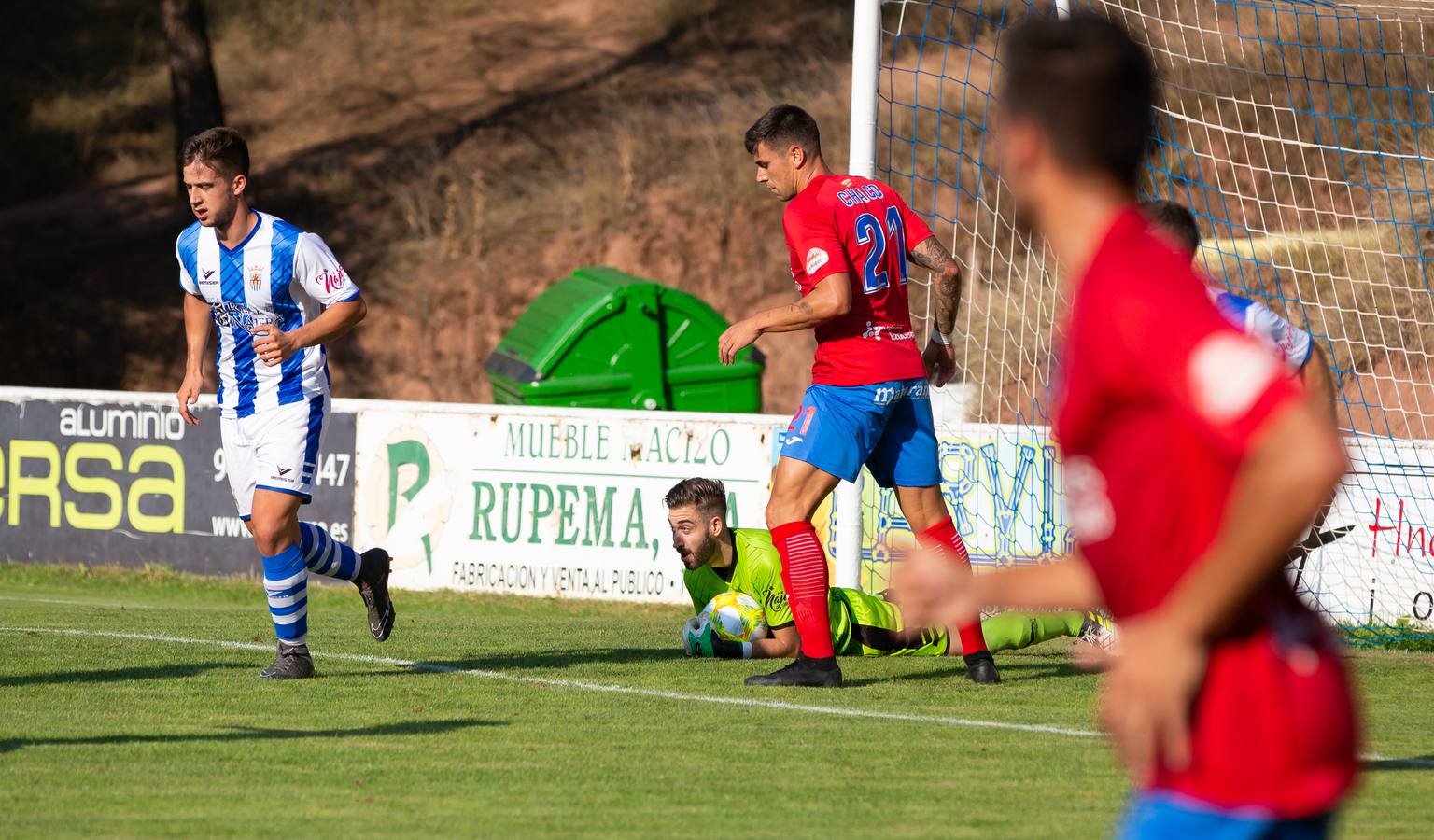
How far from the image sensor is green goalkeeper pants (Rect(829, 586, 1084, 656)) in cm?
786

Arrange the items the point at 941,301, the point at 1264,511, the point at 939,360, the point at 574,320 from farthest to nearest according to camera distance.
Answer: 1. the point at 574,320
2. the point at 939,360
3. the point at 941,301
4. the point at 1264,511

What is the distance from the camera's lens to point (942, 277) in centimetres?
679

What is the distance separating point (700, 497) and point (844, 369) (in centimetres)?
137

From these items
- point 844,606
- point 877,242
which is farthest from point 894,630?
point 877,242

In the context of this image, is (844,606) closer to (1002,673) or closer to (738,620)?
(738,620)

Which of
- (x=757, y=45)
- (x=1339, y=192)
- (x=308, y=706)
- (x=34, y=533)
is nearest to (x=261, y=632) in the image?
(x=308, y=706)

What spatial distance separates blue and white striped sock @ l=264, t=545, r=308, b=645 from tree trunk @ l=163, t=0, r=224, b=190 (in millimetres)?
21030

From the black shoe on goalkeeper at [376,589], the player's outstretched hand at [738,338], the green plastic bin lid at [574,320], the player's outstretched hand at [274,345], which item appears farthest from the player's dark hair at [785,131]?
the green plastic bin lid at [574,320]

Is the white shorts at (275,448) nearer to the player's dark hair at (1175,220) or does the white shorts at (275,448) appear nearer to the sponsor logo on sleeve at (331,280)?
the sponsor logo on sleeve at (331,280)

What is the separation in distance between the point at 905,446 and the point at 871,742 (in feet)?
5.65

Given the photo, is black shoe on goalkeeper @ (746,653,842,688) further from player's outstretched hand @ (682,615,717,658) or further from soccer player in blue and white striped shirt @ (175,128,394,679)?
soccer player in blue and white striped shirt @ (175,128,394,679)

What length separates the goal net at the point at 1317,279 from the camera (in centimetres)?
1014

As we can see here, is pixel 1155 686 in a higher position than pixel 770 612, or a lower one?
higher

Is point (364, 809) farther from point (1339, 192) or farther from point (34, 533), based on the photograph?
point (1339, 192)
